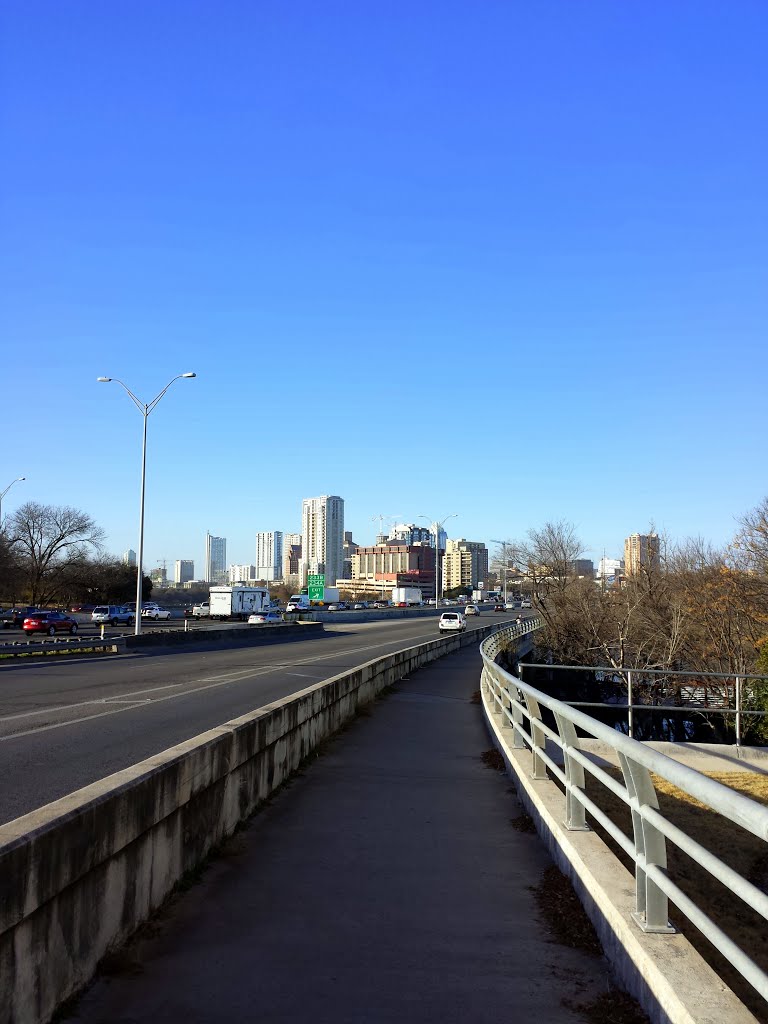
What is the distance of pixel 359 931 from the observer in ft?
18.1

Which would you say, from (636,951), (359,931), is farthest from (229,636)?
(636,951)

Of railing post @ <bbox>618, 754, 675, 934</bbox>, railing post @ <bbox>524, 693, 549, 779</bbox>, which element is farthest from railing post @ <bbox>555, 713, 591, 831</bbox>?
railing post @ <bbox>524, 693, 549, 779</bbox>

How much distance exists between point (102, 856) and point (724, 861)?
8.20m

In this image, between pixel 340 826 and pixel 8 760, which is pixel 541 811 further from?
pixel 8 760

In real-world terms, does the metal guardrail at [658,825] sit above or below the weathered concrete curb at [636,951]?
above

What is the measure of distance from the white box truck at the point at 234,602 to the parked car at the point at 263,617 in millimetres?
982

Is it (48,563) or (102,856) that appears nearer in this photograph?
(102,856)

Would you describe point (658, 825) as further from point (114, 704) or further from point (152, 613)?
point (152, 613)

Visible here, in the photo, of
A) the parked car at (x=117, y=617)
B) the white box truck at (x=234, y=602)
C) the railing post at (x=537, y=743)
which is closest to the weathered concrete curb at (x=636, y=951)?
the railing post at (x=537, y=743)

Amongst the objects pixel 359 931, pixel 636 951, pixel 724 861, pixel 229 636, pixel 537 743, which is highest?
pixel 537 743

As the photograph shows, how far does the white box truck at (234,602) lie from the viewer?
7738 centimetres

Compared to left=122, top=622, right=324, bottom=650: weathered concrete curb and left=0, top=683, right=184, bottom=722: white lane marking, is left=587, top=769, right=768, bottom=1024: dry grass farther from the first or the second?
left=122, top=622, right=324, bottom=650: weathered concrete curb

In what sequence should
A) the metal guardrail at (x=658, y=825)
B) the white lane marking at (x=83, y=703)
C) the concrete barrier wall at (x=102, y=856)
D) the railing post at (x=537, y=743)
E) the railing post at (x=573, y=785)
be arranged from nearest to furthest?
the metal guardrail at (x=658, y=825)
the concrete barrier wall at (x=102, y=856)
the railing post at (x=573, y=785)
the railing post at (x=537, y=743)
the white lane marking at (x=83, y=703)

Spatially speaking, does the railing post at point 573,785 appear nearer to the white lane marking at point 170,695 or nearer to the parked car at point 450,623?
the white lane marking at point 170,695
